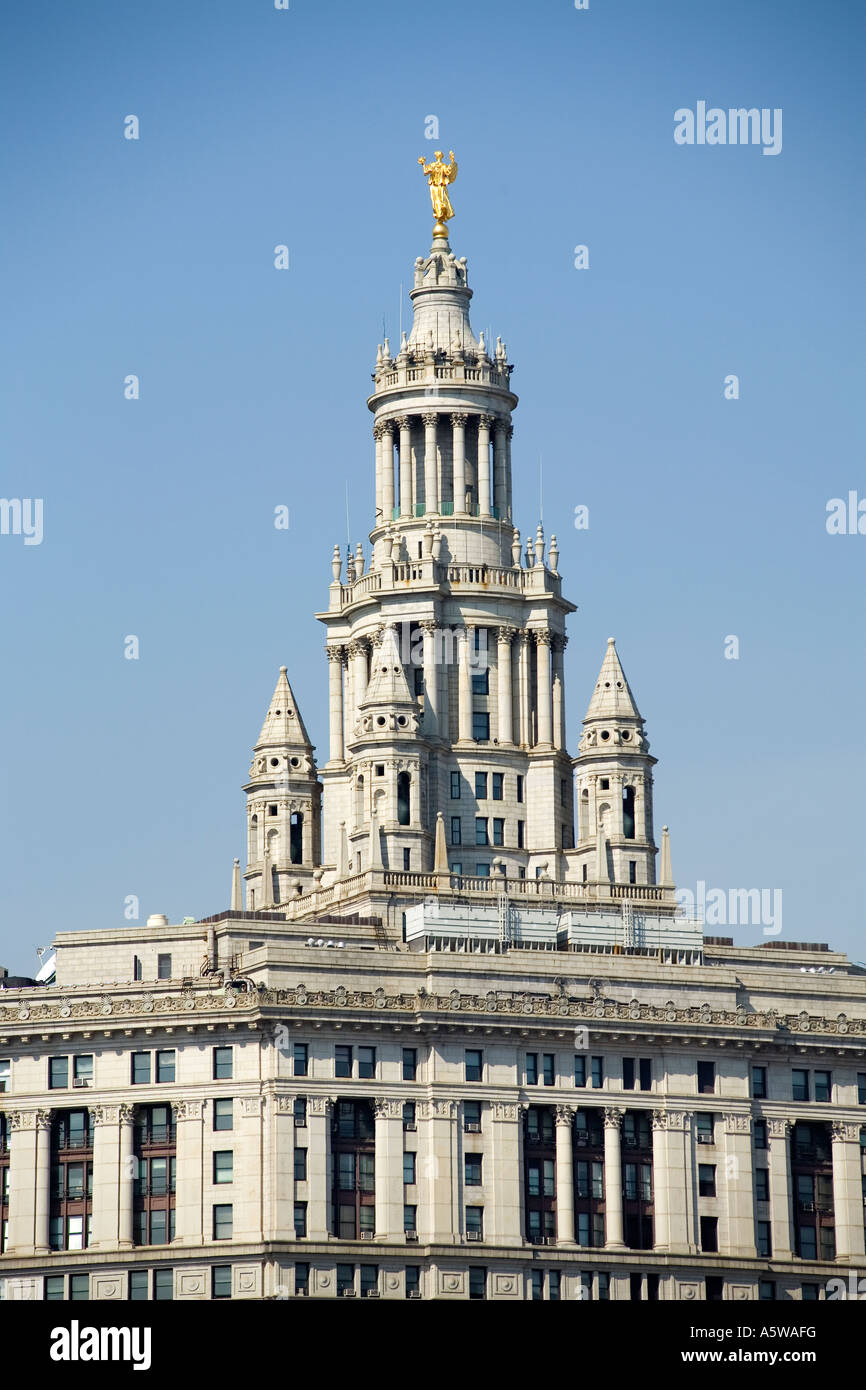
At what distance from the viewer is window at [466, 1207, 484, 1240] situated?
16700 centimetres

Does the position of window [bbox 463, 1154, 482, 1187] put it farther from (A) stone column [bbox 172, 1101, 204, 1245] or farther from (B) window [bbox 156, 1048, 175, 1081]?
(B) window [bbox 156, 1048, 175, 1081]

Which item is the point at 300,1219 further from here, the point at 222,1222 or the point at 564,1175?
the point at 564,1175

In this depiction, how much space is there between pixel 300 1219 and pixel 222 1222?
4403 mm

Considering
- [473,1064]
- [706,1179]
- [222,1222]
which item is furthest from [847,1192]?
[222,1222]

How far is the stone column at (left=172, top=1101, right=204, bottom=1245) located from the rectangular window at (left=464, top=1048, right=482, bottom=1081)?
617 inches

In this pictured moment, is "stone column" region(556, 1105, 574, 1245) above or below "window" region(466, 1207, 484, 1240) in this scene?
above

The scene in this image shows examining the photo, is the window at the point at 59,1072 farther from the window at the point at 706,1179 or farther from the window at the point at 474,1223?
the window at the point at 706,1179

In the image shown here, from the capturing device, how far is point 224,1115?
166 m

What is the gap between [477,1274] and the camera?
166 metres

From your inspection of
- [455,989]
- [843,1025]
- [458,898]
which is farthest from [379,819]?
[843,1025]

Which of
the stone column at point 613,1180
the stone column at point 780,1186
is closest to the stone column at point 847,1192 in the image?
the stone column at point 780,1186

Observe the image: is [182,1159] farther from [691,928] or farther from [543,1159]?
[691,928]

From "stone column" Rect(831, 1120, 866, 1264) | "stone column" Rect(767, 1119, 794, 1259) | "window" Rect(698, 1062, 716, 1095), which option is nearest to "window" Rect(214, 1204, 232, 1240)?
"window" Rect(698, 1062, 716, 1095)
